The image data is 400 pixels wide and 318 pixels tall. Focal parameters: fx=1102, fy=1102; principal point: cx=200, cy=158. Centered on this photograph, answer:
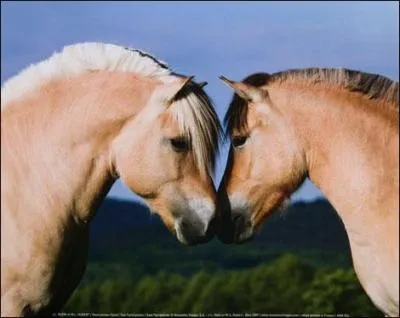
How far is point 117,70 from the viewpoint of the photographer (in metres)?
5.86

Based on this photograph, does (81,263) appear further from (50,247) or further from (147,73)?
(147,73)

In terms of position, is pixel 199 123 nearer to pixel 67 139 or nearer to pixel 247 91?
pixel 247 91

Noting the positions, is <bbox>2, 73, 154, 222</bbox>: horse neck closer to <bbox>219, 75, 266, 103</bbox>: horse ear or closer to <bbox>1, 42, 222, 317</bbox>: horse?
<bbox>1, 42, 222, 317</bbox>: horse

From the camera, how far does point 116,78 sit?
5.84 meters

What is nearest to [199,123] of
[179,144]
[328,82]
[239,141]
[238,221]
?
[179,144]

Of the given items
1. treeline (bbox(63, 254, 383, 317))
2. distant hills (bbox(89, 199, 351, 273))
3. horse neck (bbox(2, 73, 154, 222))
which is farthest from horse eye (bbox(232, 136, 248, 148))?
treeline (bbox(63, 254, 383, 317))

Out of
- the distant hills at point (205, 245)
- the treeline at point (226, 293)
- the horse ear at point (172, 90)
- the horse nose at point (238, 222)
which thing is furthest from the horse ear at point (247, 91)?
the treeline at point (226, 293)

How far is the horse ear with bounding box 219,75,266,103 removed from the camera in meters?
5.96

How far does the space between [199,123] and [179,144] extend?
0.51 feet

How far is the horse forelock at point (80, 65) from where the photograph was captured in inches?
227

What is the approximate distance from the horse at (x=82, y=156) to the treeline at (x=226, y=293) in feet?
14.7

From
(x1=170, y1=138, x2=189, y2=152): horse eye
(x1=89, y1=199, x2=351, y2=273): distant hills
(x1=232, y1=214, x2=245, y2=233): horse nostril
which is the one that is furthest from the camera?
(x1=89, y1=199, x2=351, y2=273): distant hills

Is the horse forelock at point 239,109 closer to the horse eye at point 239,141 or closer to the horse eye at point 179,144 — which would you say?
the horse eye at point 239,141

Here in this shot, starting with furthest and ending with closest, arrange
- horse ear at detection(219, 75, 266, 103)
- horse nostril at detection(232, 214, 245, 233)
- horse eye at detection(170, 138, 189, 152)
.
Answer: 1. horse nostril at detection(232, 214, 245, 233)
2. horse ear at detection(219, 75, 266, 103)
3. horse eye at detection(170, 138, 189, 152)
